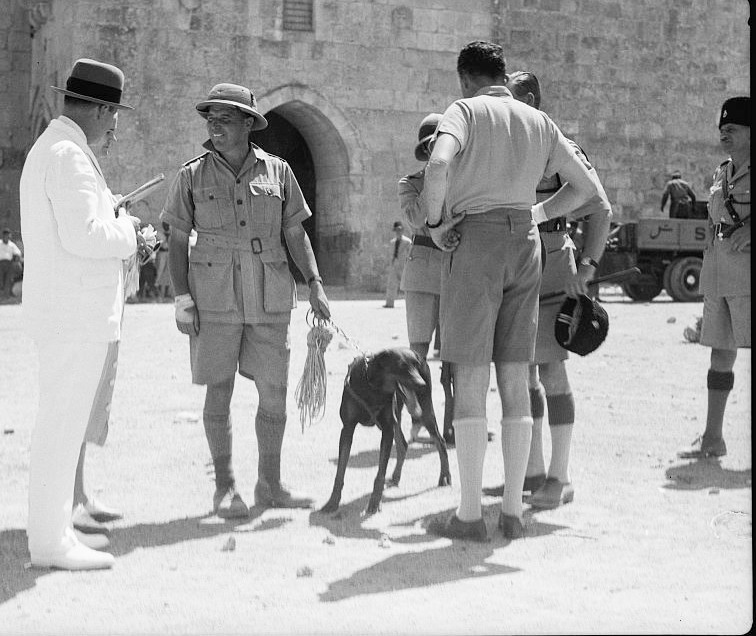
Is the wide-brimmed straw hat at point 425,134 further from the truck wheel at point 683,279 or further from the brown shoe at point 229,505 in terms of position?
the truck wheel at point 683,279

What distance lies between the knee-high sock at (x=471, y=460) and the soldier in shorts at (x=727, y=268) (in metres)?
2.14

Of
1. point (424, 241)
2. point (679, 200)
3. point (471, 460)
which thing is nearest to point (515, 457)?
point (471, 460)

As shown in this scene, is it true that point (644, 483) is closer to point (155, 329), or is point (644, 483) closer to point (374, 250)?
point (155, 329)

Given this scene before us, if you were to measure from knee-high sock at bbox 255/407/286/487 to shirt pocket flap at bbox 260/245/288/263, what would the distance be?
0.67 meters

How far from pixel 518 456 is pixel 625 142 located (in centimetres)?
2022

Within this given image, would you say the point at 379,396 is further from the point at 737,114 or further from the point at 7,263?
the point at 7,263

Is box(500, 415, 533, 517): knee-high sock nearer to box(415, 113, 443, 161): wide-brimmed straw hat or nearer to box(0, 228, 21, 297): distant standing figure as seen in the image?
box(415, 113, 443, 161): wide-brimmed straw hat

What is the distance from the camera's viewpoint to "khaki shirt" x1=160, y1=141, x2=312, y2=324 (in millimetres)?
5336

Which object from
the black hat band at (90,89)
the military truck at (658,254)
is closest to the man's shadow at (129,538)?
the black hat band at (90,89)

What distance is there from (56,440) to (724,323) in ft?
12.2

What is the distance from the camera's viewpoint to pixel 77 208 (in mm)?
4301

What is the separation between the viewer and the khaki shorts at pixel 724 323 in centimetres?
643

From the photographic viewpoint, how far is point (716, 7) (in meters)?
25.0

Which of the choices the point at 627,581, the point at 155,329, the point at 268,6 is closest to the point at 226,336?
the point at 627,581
